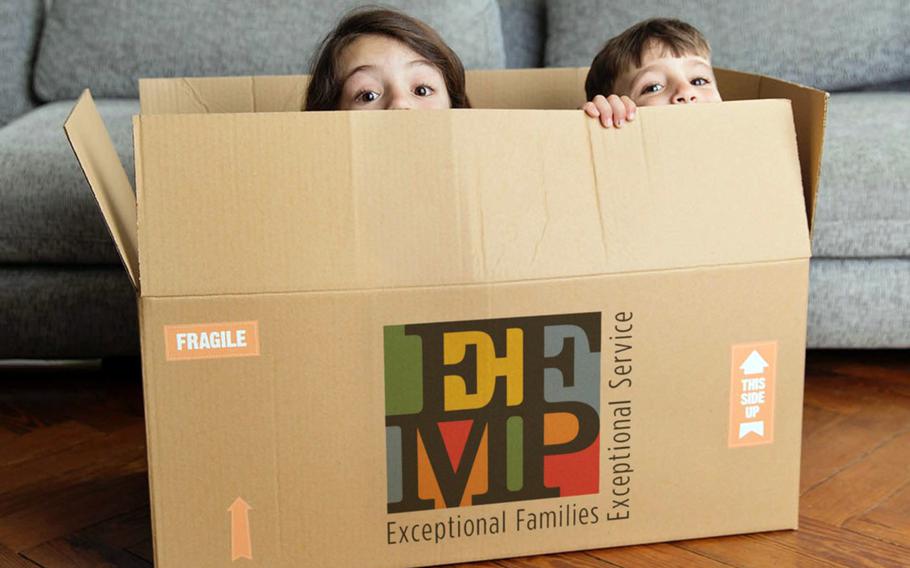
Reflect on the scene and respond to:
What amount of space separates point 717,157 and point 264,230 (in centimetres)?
45

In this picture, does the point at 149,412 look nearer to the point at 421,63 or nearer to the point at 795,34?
the point at 421,63

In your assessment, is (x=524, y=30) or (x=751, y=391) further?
(x=524, y=30)

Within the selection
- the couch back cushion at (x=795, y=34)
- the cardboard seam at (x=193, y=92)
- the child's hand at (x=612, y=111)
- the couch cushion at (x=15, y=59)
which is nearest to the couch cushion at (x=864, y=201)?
the couch back cushion at (x=795, y=34)

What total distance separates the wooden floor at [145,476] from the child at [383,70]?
55cm

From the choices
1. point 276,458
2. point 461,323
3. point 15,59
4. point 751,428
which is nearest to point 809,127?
point 751,428

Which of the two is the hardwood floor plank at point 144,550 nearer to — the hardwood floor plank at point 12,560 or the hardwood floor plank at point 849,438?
the hardwood floor plank at point 12,560

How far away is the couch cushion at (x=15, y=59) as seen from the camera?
201 cm

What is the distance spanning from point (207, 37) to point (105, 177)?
1.02 m

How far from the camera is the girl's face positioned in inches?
51.9

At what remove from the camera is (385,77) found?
4.35 ft

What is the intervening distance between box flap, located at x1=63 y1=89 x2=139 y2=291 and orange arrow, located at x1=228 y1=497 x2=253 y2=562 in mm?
226

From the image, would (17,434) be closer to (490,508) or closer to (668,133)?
(490,508)

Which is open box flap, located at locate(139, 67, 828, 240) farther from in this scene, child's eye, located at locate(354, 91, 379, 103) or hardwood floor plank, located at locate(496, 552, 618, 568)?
hardwood floor plank, located at locate(496, 552, 618, 568)

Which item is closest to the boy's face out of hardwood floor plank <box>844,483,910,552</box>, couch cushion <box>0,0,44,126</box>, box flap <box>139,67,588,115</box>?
box flap <box>139,67,588,115</box>
